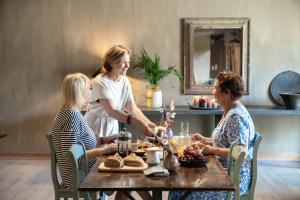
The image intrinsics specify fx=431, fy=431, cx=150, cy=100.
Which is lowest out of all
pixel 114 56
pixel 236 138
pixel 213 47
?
pixel 236 138

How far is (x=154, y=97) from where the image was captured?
573 centimetres

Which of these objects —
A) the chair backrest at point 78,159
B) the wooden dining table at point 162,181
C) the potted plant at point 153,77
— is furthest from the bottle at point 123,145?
the potted plant at point 153,77

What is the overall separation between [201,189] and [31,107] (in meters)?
4.49

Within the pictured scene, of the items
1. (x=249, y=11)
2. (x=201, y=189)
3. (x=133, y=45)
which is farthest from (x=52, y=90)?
(x=201, y=189)

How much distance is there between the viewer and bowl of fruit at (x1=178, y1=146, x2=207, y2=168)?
2506 millimetres

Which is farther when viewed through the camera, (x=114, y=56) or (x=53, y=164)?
(x=114, y=56)

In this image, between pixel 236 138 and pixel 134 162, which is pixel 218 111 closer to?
pixel 236 138

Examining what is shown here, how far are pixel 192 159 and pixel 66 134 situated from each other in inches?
34.5

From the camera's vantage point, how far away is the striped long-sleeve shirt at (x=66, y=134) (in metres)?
2.85

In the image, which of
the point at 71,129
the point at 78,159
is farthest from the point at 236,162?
the point at 71,129

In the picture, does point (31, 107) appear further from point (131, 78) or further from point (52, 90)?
point (131, 78)

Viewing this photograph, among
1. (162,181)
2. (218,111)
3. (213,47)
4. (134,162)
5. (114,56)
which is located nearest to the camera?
(162,181)

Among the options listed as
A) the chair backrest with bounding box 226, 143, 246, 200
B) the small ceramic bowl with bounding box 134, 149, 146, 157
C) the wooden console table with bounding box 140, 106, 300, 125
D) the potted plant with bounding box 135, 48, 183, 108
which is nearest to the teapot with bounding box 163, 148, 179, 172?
the chair backrest with bounding box 226, 143, 246, 200

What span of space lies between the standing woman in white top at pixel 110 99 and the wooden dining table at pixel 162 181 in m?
0.85
